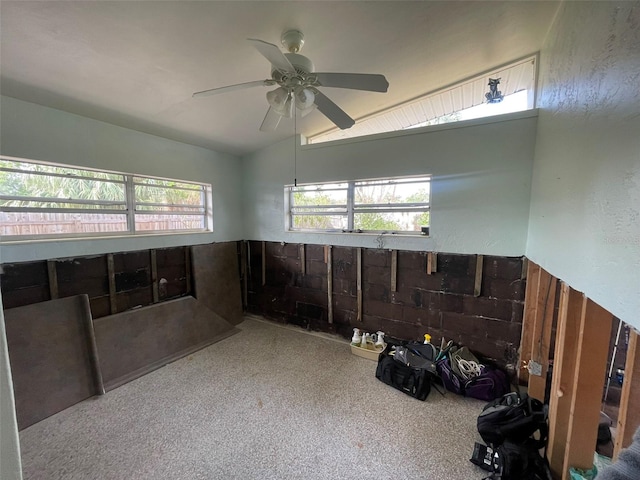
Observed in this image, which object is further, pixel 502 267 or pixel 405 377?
pixel 502 267

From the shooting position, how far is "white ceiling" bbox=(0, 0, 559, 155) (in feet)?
5.09

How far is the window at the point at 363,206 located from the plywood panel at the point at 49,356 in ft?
8.62

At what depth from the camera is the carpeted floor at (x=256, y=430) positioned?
1.72m

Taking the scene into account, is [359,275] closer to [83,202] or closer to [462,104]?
[462,104]

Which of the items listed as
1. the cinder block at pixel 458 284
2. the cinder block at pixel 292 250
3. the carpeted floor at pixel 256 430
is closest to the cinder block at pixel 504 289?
the cinder block at pixel 458 284

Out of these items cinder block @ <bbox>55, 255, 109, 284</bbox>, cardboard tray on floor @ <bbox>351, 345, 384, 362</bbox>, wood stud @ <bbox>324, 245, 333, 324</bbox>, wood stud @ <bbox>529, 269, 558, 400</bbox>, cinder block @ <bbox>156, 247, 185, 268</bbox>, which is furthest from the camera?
wood stud @ <bbox>324, 245, 333, 324</bbox>

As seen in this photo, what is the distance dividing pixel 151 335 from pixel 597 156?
3946 millimetres

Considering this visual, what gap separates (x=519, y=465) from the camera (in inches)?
64.4

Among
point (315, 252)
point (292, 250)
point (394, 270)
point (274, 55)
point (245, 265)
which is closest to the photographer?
point (274, 55)

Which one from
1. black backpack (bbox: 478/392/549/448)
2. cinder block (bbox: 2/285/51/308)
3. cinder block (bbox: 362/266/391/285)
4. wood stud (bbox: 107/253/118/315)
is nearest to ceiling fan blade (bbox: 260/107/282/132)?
cinder block (bbox: 362/266/391/285)

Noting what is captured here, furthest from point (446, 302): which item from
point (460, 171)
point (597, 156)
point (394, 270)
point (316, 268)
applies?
point (597, 156)

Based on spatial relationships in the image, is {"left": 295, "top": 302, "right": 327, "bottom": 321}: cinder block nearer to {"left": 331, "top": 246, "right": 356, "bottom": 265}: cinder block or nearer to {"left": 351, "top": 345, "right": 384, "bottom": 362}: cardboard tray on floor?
{"left": 351, "top": 345, "right": 384, "bottom": 362}: cardboard tray on floor

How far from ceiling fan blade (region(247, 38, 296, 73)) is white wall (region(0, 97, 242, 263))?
2339mm

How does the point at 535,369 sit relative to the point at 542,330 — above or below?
below
